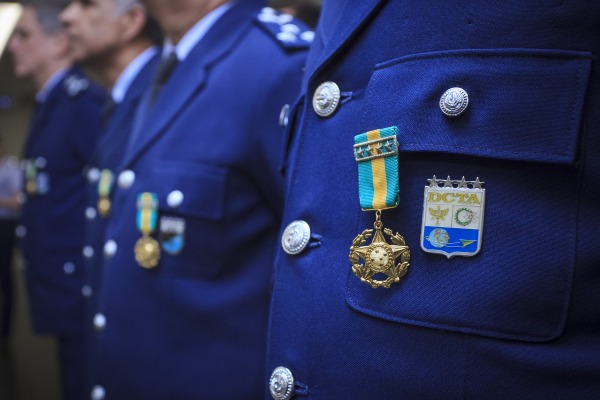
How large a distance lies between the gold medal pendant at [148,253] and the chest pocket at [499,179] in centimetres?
65

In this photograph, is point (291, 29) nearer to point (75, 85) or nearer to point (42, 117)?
point (75, 85)

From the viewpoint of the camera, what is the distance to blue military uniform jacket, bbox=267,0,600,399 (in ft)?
1.85

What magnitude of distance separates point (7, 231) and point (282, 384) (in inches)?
186

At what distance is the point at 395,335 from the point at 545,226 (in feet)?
0.62

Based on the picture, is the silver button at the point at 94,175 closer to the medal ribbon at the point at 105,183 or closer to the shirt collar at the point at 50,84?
the medal ribbon at the point at 105,183

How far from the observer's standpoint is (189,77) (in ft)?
4.18

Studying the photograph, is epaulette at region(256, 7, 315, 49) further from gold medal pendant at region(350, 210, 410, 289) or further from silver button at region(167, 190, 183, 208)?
gold medal pendant at region(350, 210, 410, 289)

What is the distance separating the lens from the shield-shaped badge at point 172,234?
46.8 inches

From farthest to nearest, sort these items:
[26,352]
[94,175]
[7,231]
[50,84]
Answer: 1. [7,231]
2. [26,352]
3. [50,84]
4. [94,175]

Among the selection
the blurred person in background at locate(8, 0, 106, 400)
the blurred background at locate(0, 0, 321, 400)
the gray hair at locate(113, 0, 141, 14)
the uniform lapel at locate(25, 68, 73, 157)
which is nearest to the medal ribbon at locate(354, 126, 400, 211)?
the gray hair at locate(113, 0, 141, 14)

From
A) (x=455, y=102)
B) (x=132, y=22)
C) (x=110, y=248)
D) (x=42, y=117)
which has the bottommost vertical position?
(x=110, y=248)

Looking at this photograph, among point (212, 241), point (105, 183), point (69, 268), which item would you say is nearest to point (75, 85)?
point (69, 268)

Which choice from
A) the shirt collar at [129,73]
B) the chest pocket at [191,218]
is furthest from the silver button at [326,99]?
the shirt collar at [129,73]

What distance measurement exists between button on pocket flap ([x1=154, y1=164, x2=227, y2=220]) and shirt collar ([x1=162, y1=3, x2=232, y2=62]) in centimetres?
33
